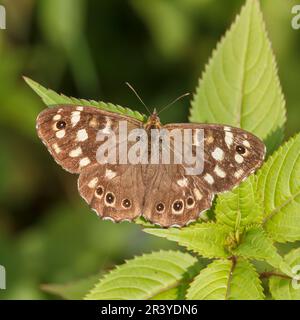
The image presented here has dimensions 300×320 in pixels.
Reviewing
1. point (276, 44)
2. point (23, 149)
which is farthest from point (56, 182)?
point (276, 44)

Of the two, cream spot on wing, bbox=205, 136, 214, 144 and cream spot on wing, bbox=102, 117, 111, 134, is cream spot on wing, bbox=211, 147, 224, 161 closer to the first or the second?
cream spot on wing, bbox=205, 136, 214, 144

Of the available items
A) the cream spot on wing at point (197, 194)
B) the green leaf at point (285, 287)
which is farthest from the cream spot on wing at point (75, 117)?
the green leaf at point (285, 287)

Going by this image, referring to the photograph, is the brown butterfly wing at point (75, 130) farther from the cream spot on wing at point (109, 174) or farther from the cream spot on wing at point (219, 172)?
the cream spot on wing at point (219, 172)

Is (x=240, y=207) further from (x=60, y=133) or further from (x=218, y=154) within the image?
(x=60, y=133)

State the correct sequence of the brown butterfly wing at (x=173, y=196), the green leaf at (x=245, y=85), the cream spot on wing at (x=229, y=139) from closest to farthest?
the brown butterfly wing at (x=173, y=196) → the cream spot on wing at (x=229, y=139) → the green leaf at (x=245, y=85)

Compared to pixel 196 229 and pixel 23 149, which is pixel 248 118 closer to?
pixel 196 229

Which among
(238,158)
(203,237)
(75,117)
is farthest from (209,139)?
(75,117)
